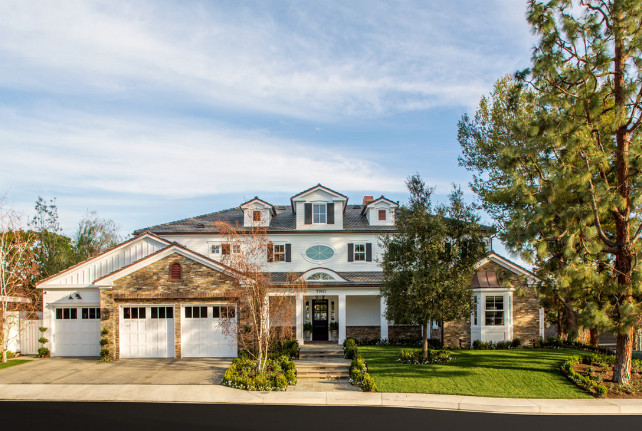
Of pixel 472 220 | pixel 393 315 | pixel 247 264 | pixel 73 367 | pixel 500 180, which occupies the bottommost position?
pixel 73 367

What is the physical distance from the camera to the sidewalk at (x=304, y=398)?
13.4 meters

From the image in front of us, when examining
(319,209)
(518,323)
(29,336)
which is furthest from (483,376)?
(29,336)

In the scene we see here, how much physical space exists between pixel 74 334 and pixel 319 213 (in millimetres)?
13663

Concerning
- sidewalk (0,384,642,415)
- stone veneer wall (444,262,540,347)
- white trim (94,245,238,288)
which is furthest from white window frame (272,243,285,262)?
sidewalk (0,384,642,415)

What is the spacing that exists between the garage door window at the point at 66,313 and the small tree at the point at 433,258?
14.9m

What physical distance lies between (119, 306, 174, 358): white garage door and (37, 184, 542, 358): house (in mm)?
44

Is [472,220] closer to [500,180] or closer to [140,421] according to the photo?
[500,180]

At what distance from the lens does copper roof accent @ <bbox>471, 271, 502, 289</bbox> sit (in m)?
23.0

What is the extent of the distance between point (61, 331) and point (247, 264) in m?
11.5

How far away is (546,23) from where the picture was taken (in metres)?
15.9

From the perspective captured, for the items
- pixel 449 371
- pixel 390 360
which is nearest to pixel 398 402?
pixel 449 371

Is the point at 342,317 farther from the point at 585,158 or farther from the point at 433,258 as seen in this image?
the point at 585,158

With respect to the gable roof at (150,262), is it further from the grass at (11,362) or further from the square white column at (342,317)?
the square white column at (342,317)

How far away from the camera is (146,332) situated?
21219 millimetres
